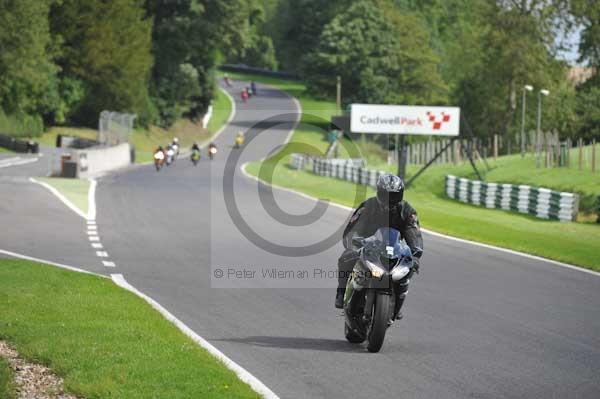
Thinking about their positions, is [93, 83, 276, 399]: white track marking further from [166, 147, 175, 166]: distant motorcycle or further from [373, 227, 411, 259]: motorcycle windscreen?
[166, 147, 175, 166]: distant motorcycle

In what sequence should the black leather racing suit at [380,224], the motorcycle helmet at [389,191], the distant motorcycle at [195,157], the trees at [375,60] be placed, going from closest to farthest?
the motorcycle helmet at [389,191] → the black leather racing suit at [380,224] → the distant motorcycle at [195,157] → the trees at [375,60]

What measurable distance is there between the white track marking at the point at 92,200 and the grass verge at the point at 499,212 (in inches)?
318

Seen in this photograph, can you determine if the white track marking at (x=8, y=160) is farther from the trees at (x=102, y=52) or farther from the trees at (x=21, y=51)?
the trees at (x=102, y=52)

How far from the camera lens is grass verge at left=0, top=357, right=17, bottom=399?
777cm

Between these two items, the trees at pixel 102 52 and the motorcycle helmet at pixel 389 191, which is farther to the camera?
the trees at pixel 102 52

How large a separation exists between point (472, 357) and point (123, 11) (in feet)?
265

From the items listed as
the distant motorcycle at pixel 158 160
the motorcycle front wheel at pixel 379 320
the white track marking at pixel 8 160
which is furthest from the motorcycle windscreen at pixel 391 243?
the distant motorcycle at pixel 158 160

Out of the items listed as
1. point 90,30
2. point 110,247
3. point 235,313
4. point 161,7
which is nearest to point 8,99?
point 90,30

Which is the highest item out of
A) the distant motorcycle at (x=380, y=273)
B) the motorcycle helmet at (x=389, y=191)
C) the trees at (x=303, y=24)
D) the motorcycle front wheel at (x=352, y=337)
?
the trees at (x=303, y=24)

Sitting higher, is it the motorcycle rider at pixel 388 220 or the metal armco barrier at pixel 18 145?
the motorcycle rider at pixel 388 220

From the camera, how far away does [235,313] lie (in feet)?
43.1

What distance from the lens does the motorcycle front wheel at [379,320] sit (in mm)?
10188

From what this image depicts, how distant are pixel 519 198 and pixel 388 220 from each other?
2650 centimetres

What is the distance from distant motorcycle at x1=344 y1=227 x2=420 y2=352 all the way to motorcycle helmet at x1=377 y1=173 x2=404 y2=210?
0.26 metres
